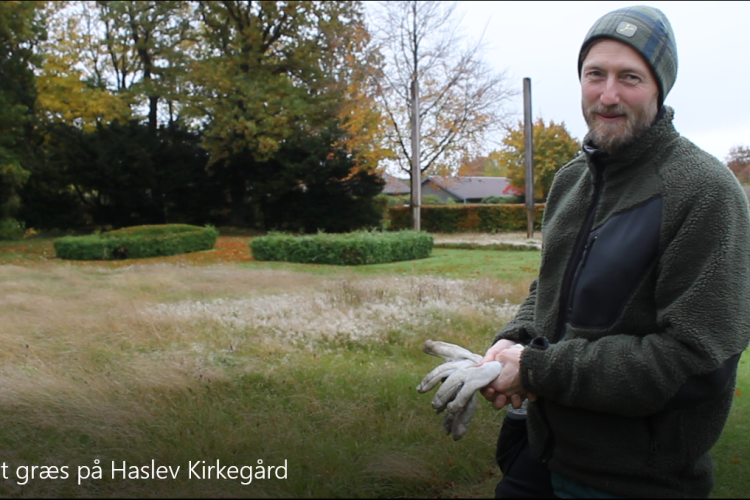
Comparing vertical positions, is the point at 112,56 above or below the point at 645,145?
above

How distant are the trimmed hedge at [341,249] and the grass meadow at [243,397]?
6610 mm

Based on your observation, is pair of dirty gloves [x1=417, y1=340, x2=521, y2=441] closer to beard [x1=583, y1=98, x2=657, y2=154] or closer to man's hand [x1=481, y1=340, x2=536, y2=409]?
man's hand [x1=481, y1=340, x2=536, y2=409]

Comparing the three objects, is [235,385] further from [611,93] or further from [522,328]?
[611,93]

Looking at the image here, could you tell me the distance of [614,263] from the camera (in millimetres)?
1273

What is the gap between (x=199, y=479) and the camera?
7.00 feet

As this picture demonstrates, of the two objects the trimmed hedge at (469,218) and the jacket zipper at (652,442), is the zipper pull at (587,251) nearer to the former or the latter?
the jacket zipper at (652,442)

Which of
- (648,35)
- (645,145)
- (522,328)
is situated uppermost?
(648,35)

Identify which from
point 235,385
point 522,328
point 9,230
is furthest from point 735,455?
point 9,230

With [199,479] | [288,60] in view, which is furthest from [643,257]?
[288,60]

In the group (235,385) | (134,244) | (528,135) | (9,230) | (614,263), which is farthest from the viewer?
(9,230)

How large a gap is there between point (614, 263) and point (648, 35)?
46cm

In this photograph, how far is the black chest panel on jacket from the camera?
1.25m

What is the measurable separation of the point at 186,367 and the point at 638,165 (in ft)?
10.7

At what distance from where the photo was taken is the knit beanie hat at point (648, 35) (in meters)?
1.30
